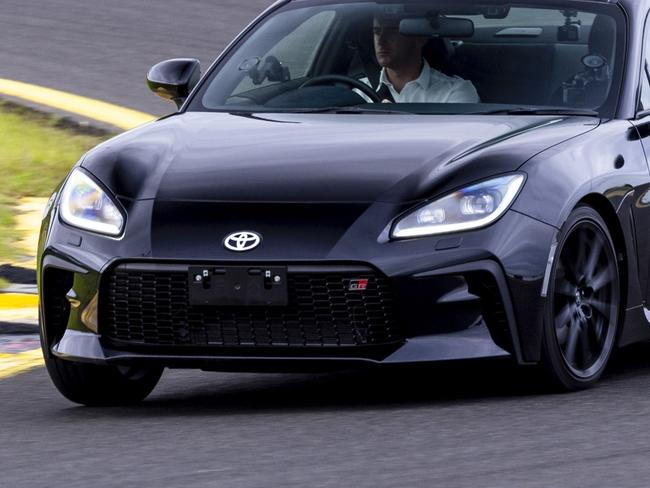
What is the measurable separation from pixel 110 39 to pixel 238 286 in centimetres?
1126

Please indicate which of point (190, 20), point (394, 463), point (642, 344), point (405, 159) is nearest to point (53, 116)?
point (190, 20)

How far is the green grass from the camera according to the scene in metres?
11.1

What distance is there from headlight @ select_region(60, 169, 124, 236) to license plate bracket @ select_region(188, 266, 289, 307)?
14.0 inches

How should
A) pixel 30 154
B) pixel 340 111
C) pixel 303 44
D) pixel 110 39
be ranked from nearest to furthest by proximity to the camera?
pixel 340 111
pixel 303 44
pixel 30 154
pixel 110 39

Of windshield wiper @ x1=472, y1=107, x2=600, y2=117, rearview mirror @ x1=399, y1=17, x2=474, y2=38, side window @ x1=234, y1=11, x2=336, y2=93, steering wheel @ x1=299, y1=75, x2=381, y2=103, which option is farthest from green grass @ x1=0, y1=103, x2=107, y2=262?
windshield wiper @ x1=472, y1=107, x2=600, y2=117

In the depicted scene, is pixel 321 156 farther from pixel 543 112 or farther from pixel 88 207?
pixel 543 112

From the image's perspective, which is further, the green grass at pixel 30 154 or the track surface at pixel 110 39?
the track surface at pixel 110 39

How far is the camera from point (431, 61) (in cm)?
742

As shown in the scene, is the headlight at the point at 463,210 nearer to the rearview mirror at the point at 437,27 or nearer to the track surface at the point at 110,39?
the rearview mirror at the point at 437,27

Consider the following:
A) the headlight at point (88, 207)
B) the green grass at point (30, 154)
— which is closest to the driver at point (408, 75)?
the headlight at point (88, 207)

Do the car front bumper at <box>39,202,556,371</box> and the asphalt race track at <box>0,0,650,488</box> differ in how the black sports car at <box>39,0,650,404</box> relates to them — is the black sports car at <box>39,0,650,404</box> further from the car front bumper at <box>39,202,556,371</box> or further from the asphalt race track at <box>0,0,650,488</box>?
the asphalt race track at <box>0,0,650,488</box>

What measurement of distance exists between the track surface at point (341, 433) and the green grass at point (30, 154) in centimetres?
345

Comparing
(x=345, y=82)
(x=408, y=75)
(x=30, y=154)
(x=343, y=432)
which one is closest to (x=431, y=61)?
(x=408, y=75)

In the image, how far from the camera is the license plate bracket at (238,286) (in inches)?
233
